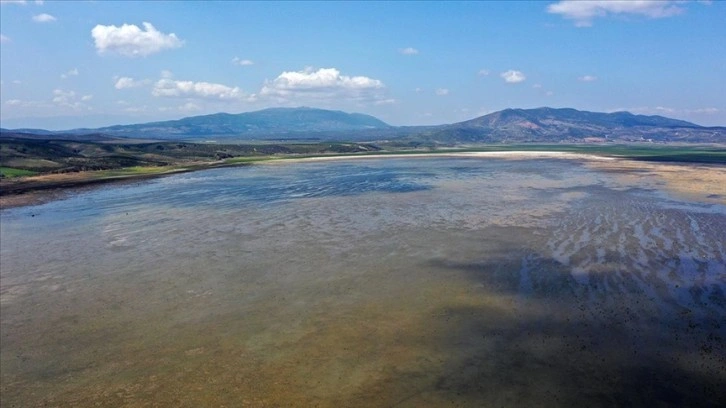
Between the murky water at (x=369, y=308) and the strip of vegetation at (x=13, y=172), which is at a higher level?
the strip of vegetation at (x=13, y=172)

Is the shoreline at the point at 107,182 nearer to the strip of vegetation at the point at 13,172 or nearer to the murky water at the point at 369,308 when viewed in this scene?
the strip of vegetation at the point at 13,172

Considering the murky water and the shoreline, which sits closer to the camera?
the murky water

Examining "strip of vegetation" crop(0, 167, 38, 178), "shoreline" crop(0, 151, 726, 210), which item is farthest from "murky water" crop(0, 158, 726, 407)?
"strip of vegetation" crop(0, 167, 38, 178)

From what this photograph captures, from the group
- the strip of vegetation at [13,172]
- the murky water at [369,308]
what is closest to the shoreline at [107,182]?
the strip of vegetation at [13,172]

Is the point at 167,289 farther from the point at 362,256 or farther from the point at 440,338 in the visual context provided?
the point at 440,338

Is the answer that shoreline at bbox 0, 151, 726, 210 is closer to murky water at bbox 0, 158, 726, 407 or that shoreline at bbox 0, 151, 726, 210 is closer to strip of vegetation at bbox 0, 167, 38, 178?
strip of vegetation at bbox 0, 167, 38, 178

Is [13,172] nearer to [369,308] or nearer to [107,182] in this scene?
[107,182]

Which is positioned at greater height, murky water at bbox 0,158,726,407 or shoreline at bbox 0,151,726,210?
shoreline at bbox 0,151,726,210

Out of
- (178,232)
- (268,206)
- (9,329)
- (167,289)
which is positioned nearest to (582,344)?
(167,289)
